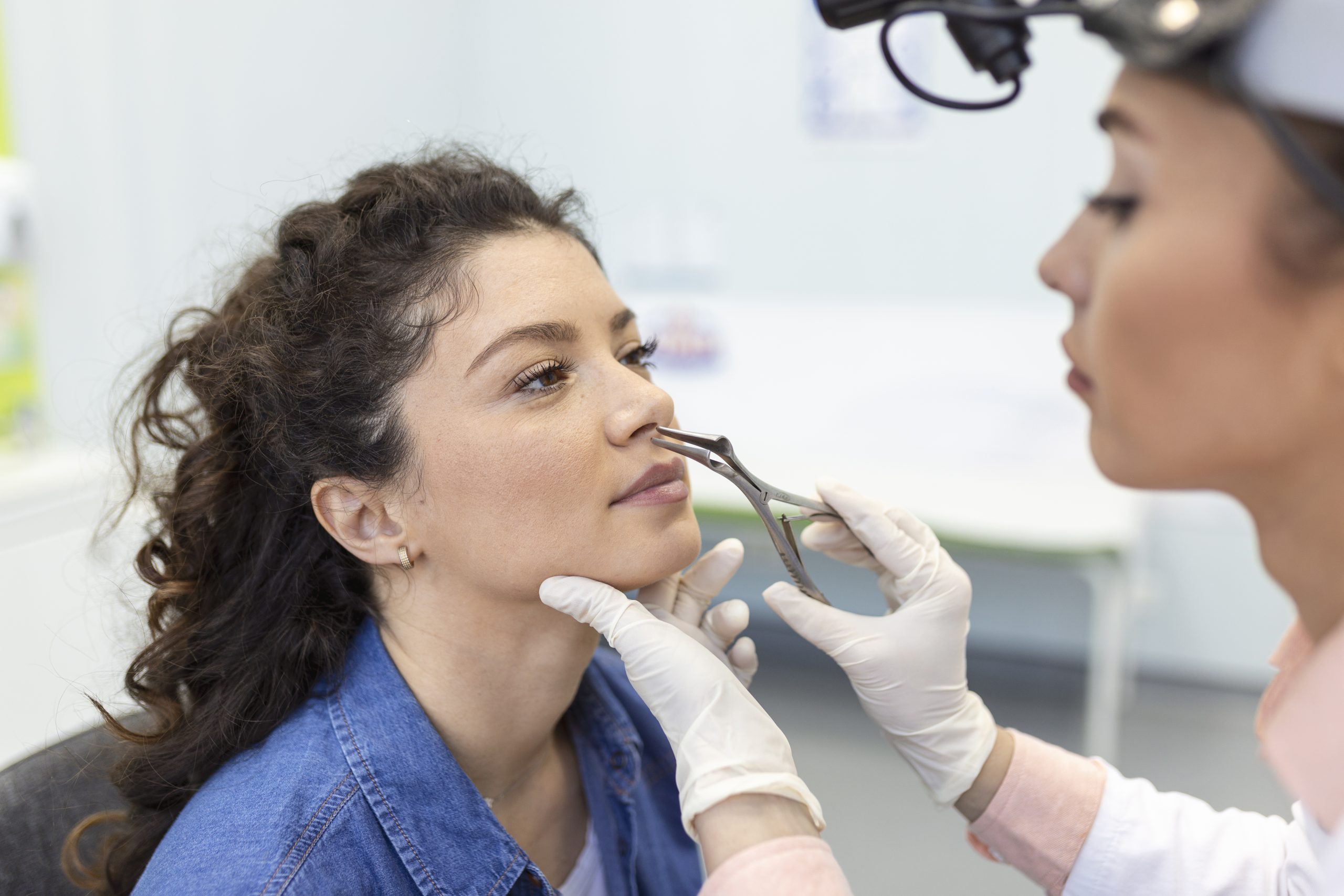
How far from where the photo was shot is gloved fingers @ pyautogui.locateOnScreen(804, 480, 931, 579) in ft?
4.03

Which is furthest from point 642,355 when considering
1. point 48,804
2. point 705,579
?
point 48,804

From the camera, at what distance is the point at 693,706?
105 centimetres

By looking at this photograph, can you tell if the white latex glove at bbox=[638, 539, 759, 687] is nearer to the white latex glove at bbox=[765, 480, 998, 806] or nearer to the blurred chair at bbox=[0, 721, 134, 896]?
the white latex glove at bbox=[765, 480, 998, 806]

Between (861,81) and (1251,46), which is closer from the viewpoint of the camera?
(1251,46)

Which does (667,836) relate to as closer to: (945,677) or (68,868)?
(945,677)

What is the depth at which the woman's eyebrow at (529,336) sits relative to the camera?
3.70 ft

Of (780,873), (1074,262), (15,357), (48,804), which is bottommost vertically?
(15,357)

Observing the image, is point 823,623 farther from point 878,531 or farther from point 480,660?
point 480,660

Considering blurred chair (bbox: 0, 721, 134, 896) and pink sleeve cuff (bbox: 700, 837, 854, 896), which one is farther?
blurred chair (bbox: 0, 721, 134, 896)

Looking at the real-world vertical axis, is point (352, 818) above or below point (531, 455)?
below

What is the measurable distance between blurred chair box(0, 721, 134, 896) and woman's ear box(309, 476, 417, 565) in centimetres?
39

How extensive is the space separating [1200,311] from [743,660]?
2.32 ft

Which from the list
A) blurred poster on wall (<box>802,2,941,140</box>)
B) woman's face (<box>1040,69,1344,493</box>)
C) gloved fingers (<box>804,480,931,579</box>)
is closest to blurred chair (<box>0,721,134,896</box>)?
gloved fingers (<box>804,480,931,579</box>)

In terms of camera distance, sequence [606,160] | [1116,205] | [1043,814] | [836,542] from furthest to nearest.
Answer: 1. [606,160]
2. [836,542]
3. [1043,814]
4. [1116,205]
